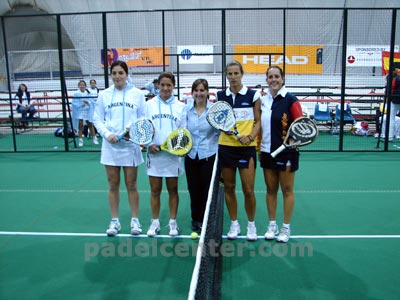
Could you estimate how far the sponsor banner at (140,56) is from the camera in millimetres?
15555

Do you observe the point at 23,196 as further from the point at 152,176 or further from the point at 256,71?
the point at 256,71

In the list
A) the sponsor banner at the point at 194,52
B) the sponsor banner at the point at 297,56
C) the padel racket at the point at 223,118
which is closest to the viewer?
the padel racket at the point at 223,118

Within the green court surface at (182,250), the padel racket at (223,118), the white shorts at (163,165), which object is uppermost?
the padel racket at (223,118)

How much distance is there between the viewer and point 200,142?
4.70 m

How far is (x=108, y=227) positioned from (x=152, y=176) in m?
1.15

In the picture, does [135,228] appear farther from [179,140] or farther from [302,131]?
[302,131]

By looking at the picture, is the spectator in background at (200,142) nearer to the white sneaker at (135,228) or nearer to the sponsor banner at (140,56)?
Answer: the white sneaker at (135,228)

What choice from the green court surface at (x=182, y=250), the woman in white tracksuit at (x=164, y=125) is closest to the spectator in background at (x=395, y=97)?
the green court surface at (x=182, y=250)

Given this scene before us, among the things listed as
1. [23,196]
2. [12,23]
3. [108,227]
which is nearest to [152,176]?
[108,227]

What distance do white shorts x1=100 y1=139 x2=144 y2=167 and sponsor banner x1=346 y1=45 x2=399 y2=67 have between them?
1283 centimetres

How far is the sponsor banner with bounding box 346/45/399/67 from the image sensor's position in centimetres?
1492

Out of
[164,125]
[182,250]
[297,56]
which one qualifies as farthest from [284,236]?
[297,56]

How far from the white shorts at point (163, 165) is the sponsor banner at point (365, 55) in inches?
496

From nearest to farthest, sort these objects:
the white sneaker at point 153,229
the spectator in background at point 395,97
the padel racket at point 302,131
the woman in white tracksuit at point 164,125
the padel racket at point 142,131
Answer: the padel racket at point 302,131 → the padel racket at point 142,131 → the woman in white tracksuit at point 164,125 → the white sneaker at point 153,229 → the spectator in background at point 395,97
